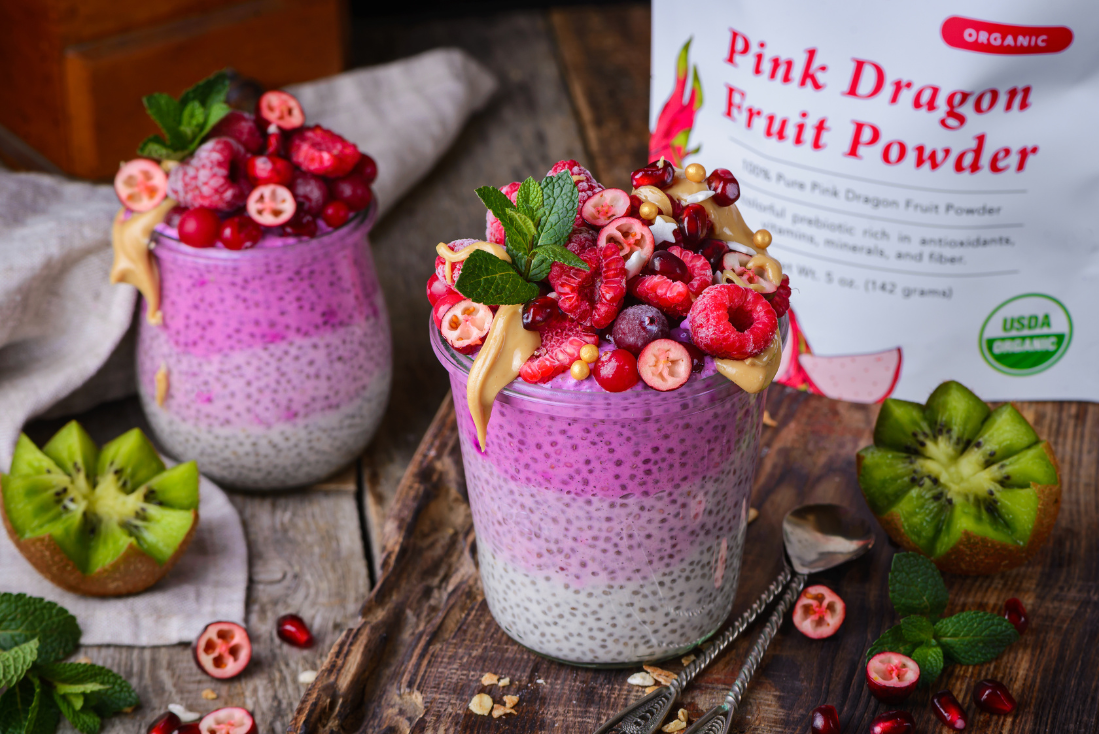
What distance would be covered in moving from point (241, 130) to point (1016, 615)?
3.44ft

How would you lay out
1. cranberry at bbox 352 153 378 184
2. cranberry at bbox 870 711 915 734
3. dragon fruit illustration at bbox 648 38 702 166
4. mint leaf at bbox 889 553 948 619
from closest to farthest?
cranberry at bbox 870 711 915 734 < mint leaf at bbox 889 553 948 619 < cranberry at bbox 352 153 378 184 < dragon fruit illustration at bbox 648 38 702 166

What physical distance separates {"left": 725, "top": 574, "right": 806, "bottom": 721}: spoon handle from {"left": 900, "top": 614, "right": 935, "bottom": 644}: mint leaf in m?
0.12

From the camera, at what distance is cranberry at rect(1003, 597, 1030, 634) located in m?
1.12

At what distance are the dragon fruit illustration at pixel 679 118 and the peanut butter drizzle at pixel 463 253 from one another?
25.0 inches

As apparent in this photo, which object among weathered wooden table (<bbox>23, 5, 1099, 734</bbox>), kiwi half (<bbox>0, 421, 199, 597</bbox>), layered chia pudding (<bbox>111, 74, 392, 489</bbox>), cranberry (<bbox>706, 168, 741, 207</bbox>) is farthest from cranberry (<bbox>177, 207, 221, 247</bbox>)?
cranberry (<bbox>706, 168, 741, 207</bbox>)

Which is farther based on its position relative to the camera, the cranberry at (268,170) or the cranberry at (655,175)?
the cranberry at (268,170)

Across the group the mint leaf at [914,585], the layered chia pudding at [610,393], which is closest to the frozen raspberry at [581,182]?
the layered chia pudding at [610,393]

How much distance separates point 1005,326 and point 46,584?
127 centimetres

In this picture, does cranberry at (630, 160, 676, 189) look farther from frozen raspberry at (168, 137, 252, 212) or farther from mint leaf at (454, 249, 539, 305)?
frozen raspberry at (168, 137, 252, 212)

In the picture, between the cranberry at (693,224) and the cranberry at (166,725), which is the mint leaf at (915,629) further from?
the cranberry at (166,725)

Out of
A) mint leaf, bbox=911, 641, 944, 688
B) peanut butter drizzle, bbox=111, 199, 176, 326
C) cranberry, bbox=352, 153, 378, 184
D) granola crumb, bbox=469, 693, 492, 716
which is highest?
cranberry, bbox=352, 153, 378, 184

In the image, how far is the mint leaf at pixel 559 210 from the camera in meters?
0.91

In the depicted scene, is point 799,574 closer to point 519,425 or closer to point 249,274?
point 519,425

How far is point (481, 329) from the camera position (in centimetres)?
93
